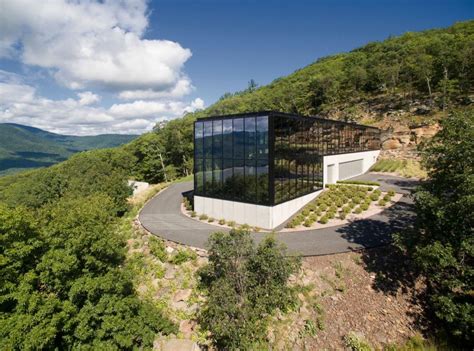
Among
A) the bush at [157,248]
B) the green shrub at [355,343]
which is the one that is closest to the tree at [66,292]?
the bush at [157,248]

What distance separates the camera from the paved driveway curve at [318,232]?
1537 cm

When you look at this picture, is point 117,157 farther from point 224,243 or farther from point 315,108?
point 224,243

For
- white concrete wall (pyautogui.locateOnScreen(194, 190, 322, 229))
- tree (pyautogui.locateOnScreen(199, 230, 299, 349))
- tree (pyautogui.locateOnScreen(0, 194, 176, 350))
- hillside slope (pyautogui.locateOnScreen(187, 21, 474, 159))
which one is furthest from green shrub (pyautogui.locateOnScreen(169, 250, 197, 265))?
hillside slope (pyautogui.locateOnScreen(187, 21, 474, 159))

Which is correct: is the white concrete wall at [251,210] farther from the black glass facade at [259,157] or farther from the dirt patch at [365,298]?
the dirt patch at [365,298]

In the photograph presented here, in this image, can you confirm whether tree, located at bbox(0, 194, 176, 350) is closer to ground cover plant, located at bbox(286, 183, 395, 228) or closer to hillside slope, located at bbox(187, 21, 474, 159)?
ground cover plant, located at bbox(286, 183, 395, 228)

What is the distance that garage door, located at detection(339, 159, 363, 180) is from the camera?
104ft

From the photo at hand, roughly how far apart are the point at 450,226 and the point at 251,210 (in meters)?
12.1

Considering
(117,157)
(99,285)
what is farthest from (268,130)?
(117,157)

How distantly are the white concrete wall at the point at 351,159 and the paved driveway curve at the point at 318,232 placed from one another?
768cm

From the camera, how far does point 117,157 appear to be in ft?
205

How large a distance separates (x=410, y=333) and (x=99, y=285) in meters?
14.2

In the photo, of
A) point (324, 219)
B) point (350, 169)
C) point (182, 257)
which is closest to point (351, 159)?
point (350, 169)

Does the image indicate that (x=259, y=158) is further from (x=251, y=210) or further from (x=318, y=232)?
(x=318, y=232)

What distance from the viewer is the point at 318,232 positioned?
17.5 metres
